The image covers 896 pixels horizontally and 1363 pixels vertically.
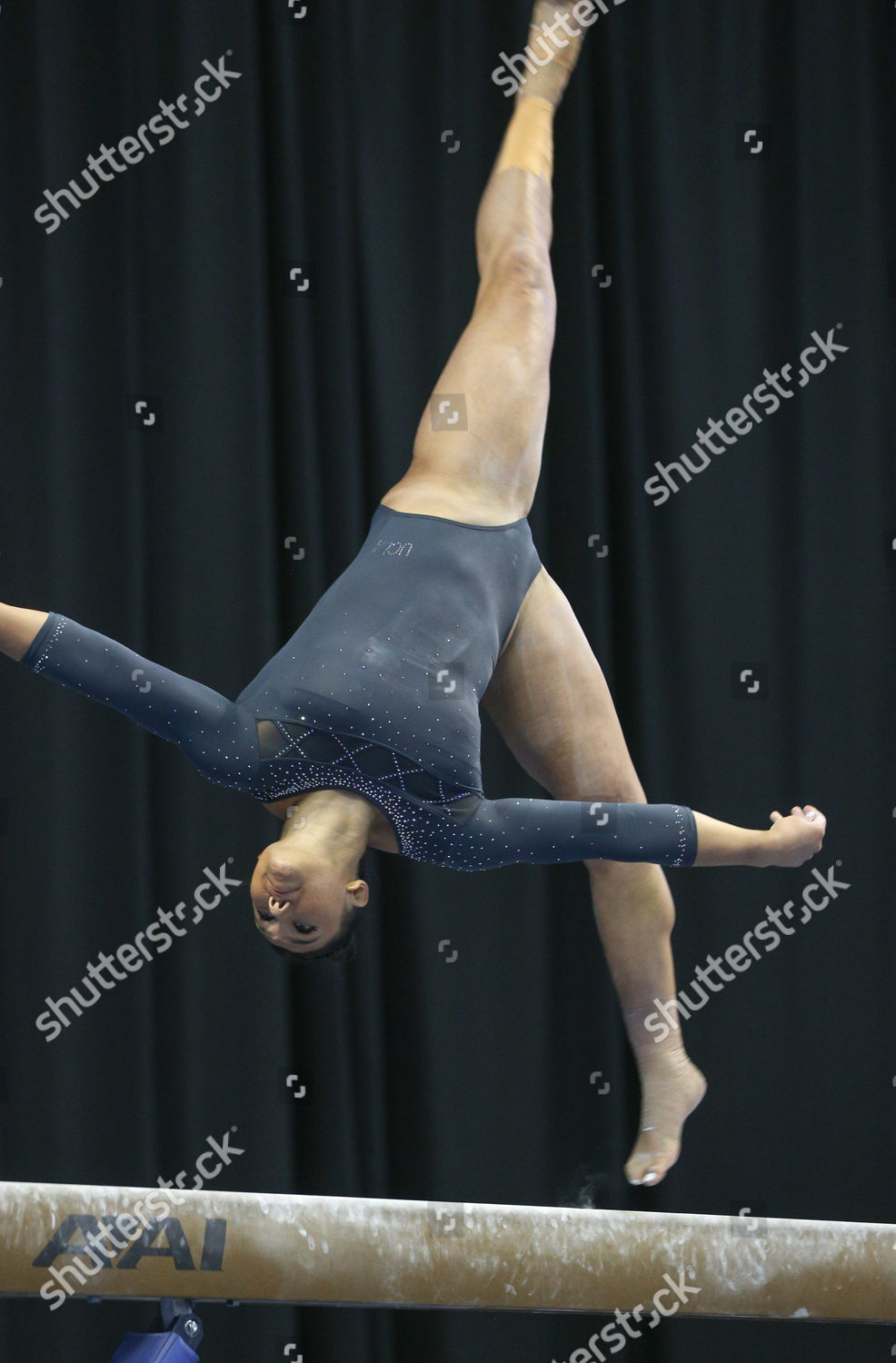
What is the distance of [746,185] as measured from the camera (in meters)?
3.75

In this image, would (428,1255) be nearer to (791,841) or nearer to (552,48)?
(791,841)

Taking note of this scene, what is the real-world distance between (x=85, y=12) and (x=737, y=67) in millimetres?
1615

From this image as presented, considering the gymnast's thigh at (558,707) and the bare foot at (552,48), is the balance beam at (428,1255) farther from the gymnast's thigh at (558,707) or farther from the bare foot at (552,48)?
the bare foot at (552,48)

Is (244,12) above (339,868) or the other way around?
above

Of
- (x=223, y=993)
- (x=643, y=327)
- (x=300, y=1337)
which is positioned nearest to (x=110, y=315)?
(x=643, y=327)

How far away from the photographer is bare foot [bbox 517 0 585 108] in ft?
8.92

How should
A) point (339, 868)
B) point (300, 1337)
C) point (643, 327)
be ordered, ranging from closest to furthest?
point (339, 868), point (300, 1337), point (643, 327)

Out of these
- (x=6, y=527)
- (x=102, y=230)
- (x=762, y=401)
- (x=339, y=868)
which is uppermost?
(x=102, y=230)

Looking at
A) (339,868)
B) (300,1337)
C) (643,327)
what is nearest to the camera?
(339,868)

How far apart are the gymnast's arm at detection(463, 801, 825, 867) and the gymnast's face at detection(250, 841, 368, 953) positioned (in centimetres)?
23

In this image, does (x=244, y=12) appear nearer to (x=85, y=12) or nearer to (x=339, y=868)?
(x=85, y=12)

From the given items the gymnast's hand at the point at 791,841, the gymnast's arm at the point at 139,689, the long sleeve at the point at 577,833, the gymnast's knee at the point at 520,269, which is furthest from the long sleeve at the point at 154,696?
the gymnast's knee at the point at 520,269

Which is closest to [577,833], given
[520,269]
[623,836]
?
[623,836]

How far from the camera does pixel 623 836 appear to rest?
2227 millimetres
